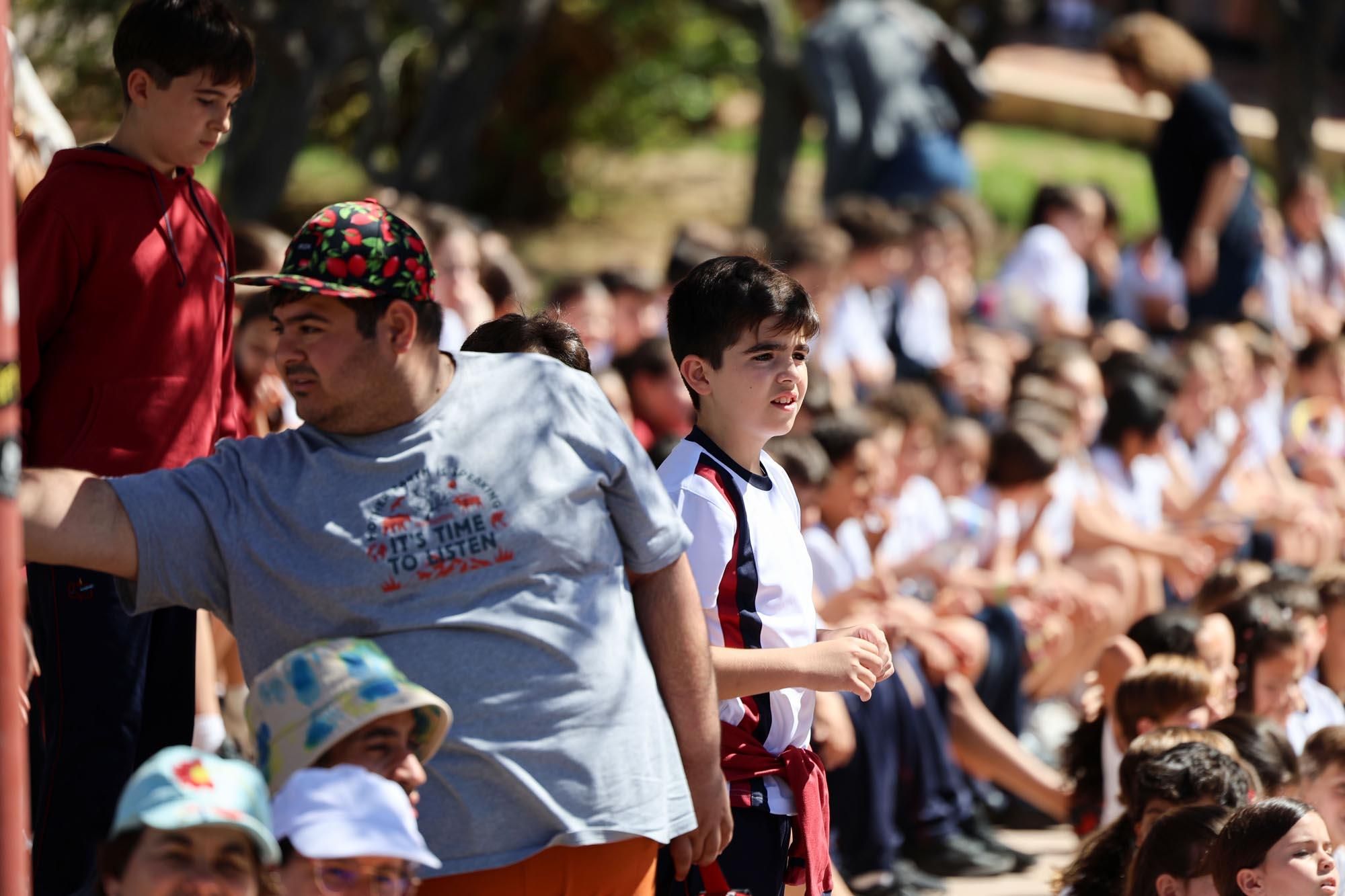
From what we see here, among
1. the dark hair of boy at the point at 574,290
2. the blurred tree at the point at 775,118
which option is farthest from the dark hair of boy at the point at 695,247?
the blurred tree at the point at 775,118

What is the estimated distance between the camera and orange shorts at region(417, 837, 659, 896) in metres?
2.85

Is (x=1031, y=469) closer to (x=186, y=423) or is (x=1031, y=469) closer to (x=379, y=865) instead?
(x=186, y=423)

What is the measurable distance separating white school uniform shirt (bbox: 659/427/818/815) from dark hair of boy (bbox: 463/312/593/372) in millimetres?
277

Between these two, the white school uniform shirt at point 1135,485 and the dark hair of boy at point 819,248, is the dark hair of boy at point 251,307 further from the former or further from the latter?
the white school uniform shirt at point 1135,485

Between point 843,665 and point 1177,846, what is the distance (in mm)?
1181

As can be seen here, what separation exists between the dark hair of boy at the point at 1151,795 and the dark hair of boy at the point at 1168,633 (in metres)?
0.75

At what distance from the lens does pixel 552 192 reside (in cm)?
1322

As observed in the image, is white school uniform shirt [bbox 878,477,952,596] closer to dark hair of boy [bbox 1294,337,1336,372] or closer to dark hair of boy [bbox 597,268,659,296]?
dark hair of boy [bbox 597,268,659,296]

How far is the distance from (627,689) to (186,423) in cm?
115

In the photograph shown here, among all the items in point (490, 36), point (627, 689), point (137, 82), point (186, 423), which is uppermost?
point (490, 36)

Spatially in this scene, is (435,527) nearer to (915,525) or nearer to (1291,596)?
(1291,596)

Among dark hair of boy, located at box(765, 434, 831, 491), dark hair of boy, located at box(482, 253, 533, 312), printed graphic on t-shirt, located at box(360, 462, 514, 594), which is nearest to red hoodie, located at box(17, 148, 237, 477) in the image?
printed graphic on t-shirt, located at box(360, 462, 514, 594)

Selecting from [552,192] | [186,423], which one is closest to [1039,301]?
[552,192]

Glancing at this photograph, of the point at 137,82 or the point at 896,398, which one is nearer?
the point at 137,82
